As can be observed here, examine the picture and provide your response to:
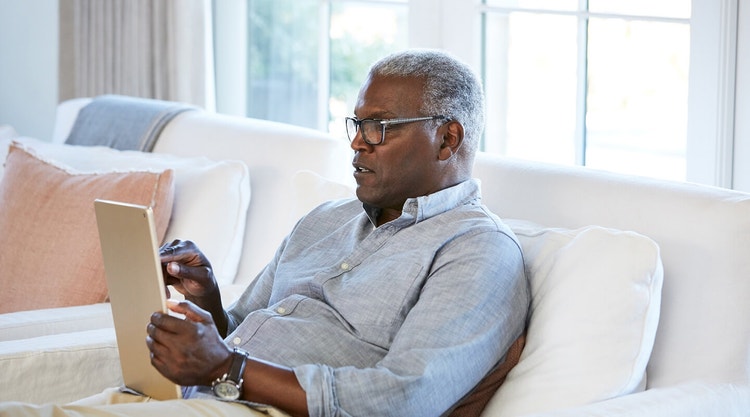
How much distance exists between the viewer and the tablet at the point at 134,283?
1.47 meters

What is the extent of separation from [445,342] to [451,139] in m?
0.41

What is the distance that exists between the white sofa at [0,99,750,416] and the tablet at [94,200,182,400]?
26 cm

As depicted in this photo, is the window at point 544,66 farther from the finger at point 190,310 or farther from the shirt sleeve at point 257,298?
the finger at point 190,310

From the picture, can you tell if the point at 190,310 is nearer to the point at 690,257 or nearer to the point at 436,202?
the point at 436,202

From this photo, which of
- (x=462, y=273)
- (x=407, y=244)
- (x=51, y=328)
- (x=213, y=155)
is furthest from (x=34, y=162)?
(x=462, y=273)

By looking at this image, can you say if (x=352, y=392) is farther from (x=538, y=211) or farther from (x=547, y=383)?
(x=538, y=211)

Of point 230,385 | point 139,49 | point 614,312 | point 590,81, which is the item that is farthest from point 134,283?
point 139,49

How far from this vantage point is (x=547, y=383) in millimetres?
1599

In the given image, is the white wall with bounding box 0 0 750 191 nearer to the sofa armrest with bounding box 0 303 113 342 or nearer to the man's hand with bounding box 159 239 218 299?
the sofa armrest with bounding box 0 303 113 342

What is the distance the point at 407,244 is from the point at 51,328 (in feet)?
2.67

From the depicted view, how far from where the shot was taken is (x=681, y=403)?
1.54 m

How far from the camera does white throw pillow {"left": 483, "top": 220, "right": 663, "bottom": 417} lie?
1.57 m

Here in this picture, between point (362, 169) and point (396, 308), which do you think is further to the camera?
point (362, 169)

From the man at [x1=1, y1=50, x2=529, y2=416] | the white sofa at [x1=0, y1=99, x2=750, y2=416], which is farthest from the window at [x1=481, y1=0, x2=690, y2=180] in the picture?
the man at [x1=1, y1=50, x2=529, y2=416]
